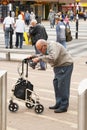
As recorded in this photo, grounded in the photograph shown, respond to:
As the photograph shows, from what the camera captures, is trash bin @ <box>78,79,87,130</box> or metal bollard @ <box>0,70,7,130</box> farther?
metal bollard @ <box>0,70,7,130</box>

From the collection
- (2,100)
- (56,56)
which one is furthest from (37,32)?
(2,100)

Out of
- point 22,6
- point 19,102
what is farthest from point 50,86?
point 22,6

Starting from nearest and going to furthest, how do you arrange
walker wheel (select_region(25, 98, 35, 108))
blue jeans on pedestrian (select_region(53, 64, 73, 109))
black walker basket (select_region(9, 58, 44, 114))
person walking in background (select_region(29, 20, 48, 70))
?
blue jeans on pedestrian (select_region(53, 64, 73, 109)) → black walker basket (select_region(9, 58, 44, 114)) → walker wheel (select_region(25, 98, 35, 108)) → person walking in background (select_region(29, 20, 48, 70))

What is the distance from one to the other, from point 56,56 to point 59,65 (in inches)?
12.3

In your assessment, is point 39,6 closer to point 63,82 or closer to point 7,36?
point 7,36

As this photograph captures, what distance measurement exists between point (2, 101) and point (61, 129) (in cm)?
212

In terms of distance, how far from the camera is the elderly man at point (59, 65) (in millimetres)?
8477

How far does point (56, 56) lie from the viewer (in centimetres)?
855

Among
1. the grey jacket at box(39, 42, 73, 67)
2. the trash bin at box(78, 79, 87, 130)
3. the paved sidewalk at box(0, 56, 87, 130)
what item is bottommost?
the paved sidewalk at box(0, 56, 87, 130)

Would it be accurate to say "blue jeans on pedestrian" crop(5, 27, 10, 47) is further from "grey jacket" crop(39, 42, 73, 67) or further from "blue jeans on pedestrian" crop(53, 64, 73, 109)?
"grey jacket" crop(39, 42, 73, 67)

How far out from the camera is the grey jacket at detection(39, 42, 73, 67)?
848 cm

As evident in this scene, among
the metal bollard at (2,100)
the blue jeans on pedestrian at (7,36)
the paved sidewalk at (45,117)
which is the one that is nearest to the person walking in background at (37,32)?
the paved sidewalk at (45,117)

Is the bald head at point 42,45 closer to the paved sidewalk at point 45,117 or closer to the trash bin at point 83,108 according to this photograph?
the paved sidewalk at point 45,117

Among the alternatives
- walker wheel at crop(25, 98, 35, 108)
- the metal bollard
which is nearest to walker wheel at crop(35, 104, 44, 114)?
walker wheel at crop(25, 98, 35, 108)
